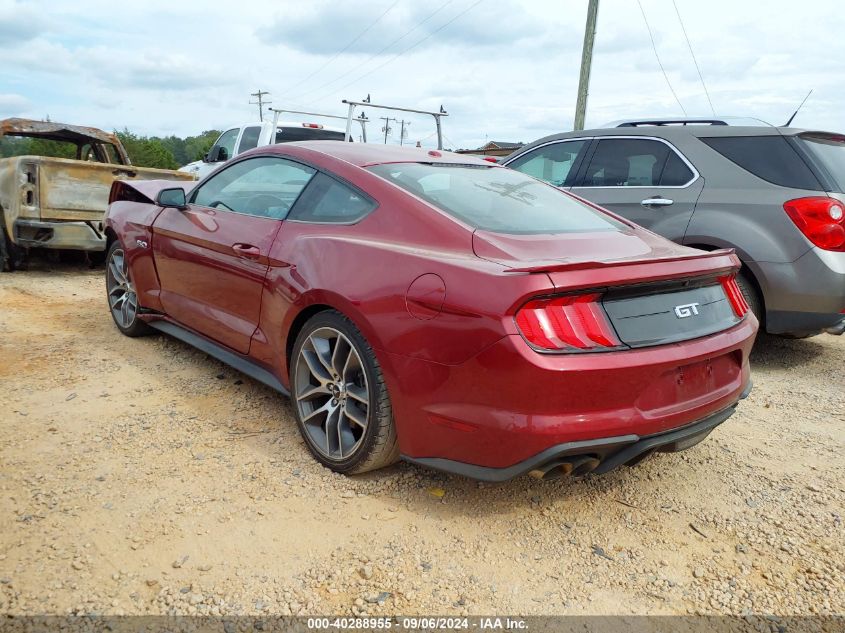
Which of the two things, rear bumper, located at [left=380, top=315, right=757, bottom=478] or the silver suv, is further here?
the silver suv

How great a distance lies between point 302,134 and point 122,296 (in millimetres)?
6728

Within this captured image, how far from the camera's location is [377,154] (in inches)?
135

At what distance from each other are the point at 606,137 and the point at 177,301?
3815 mm

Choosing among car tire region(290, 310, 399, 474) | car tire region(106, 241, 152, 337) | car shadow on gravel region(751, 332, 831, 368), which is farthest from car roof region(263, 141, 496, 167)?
car shadow on gravel region(751, 332, 831, 368)

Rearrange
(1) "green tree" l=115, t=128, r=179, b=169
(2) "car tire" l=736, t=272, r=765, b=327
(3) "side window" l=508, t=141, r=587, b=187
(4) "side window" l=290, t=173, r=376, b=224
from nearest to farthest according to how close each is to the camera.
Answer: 1. (4) "side window" l=290, t=173, r=376, b=224
2. (2) "car tire" l=736, t=272, r=765, b=327
3. (3) "side window" l=508, t=141, r=587, b=187
4. (1) "green tree" l=115, t=128, r=179, b=169

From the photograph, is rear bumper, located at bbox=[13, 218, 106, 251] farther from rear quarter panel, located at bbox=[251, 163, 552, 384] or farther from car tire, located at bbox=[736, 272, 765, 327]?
car tire, located at bbox=[736, 272, 765, 327]

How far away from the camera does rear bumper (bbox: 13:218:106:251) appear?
683 centimetres

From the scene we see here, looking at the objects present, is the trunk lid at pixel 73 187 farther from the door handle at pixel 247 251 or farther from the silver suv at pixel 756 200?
the silver suv at pixel 756 200

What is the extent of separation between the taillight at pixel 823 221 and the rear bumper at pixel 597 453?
2.52 m

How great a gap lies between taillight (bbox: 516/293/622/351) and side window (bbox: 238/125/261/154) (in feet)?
32.8

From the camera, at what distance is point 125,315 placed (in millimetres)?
4918

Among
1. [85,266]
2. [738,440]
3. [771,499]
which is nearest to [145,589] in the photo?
[771,499]

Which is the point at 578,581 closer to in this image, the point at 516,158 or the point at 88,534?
the point at 88,534

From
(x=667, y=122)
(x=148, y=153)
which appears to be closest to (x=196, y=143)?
(x=148, y=153)
